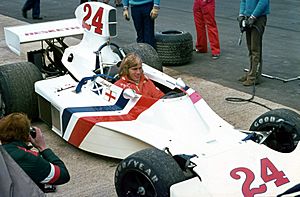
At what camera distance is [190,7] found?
15.5m

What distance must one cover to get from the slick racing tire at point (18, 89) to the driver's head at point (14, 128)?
282 cm

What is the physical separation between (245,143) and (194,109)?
818mm

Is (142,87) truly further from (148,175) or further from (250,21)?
(250,21)

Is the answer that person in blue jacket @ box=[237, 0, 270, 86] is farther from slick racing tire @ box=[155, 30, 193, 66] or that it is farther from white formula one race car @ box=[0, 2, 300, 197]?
white formula one race car @ box=[0, 2, 300, 197]

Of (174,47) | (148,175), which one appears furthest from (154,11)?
(148,175)

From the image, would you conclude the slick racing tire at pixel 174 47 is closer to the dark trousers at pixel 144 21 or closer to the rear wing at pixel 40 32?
the dark trousers at pixel 144 21

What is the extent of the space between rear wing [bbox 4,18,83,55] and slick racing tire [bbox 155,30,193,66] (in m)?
1.91

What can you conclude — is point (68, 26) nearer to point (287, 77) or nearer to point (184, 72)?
point (184, 72)

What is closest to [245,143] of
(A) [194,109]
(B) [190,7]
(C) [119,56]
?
(A) [194,109]

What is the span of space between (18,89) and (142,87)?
5.44 feet

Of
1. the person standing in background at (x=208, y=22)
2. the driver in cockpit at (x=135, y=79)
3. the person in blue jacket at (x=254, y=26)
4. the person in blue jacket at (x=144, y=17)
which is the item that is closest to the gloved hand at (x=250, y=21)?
the person in blue jacket at (x=254, y=26)

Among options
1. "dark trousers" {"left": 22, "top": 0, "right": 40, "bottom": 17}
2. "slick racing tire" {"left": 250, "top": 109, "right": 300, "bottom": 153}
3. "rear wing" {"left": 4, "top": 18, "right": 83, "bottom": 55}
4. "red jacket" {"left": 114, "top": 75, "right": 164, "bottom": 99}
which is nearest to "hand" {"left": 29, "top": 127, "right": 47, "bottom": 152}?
"red jacket" {"left": 114, "top": 75, "right": 164, "bottom": 99}

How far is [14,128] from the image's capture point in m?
4.04

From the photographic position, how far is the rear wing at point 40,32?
24.8ft
